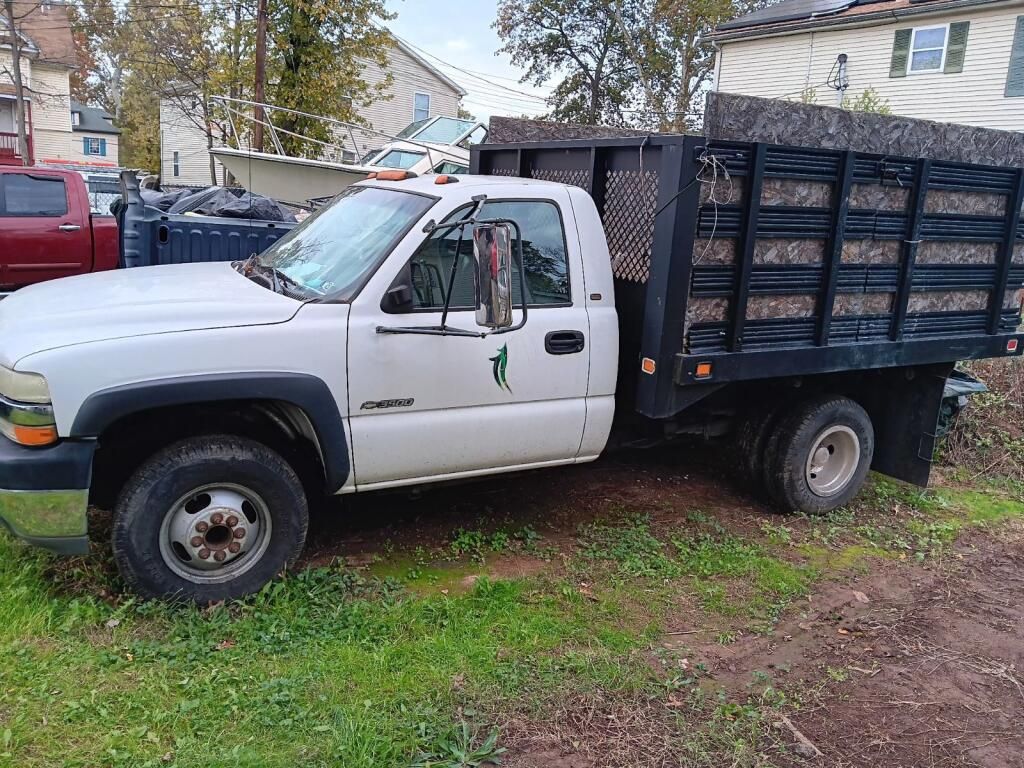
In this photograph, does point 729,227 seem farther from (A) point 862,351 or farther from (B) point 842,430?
(B) point 842,430

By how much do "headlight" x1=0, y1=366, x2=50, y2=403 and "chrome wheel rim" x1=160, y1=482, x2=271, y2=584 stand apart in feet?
2.38

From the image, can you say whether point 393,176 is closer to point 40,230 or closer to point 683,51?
point 40,230

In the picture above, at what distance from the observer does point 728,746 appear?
3342 millimetres

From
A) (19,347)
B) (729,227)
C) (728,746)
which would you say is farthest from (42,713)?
(729,227)

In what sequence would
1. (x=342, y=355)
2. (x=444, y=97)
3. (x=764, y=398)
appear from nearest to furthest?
1. (x=342, y=355)
2. (x=764, y=398)
3. (x=444, y=97)

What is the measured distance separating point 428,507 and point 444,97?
32.4 m

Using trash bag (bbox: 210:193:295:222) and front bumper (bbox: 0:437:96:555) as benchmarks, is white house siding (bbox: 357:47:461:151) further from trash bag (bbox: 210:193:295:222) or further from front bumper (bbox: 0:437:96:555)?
front bumper (bbox: 0:437:96:555)

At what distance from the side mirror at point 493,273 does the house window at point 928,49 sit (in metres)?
22.7

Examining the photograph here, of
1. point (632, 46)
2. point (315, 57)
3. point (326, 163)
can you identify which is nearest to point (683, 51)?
point (632, 46)

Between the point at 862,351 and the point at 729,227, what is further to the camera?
the point at 862,351

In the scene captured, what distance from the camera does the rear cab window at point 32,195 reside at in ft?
32.1

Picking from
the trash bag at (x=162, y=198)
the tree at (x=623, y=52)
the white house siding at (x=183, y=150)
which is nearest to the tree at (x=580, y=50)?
the tree at (x=623, y=52)

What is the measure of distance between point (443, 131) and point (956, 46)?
46.3ft

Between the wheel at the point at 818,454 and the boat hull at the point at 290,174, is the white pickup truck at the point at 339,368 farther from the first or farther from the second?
the boat hull at the point at 290,174
